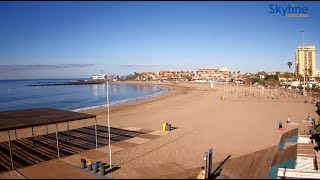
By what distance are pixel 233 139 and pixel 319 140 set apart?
621 cm

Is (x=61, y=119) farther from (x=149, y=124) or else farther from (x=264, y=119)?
(x=264, y=119)

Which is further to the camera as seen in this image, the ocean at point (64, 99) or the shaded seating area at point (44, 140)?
the ocean at point (64, 99)

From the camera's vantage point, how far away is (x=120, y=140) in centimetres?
2045

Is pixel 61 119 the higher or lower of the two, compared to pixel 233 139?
A: higher

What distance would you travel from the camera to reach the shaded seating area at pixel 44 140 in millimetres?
14761

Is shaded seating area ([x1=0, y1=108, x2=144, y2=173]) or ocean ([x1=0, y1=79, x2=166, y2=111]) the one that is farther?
ocean ([x1=0, y1=79, x2=166, y2=111])

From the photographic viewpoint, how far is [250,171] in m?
13.4

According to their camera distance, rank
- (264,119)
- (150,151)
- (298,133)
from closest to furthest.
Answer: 1. (150,151)
2. (298,133)
3. (264,119)

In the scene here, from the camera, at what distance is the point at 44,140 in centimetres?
2033

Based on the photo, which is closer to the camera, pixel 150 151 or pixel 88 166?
pixel 88 166

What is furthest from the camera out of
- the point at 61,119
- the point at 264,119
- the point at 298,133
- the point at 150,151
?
the point at 264,119

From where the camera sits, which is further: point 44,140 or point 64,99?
point 64,99

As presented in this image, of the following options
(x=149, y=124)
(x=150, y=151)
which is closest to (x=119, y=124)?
(x=149, y=124)

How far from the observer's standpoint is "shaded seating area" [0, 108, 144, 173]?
14.8 m
